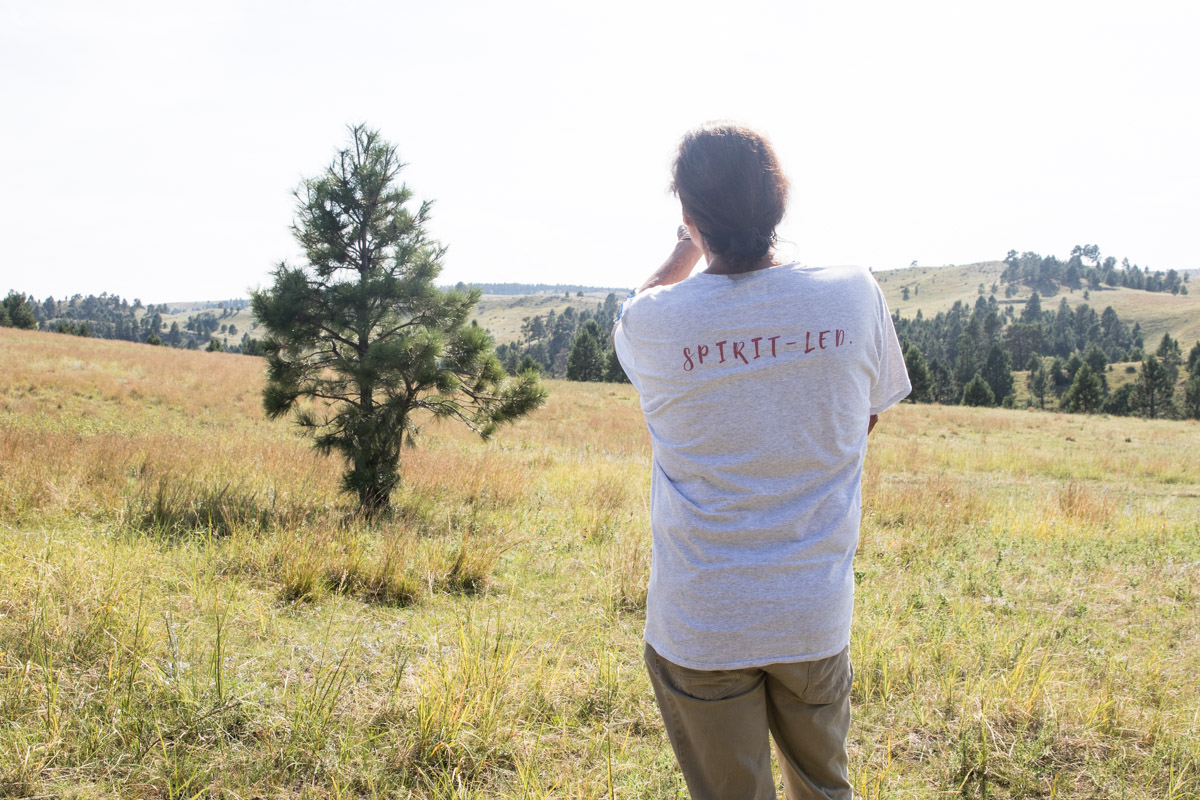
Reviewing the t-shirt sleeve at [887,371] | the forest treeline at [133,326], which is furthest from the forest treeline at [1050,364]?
the forest treeline at [133,326]

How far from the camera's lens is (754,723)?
1399mm

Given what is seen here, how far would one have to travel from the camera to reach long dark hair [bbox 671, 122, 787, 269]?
1399 mm

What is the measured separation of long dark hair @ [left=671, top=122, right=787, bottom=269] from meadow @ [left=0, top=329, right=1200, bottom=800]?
191 cm

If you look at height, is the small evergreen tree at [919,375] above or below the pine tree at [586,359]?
below

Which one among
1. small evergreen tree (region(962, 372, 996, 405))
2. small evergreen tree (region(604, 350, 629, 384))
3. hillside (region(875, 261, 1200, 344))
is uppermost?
hillside (region(875, 261, 1200, 344))

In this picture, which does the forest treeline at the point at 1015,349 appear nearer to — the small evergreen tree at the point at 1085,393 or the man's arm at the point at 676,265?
the small evergreen tree at the point at 1085,393

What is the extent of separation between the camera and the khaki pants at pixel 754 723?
1378mm

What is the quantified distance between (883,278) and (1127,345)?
88628 millimetres

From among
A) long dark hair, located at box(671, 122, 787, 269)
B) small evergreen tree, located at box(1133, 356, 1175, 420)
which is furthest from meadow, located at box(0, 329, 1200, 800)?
small evergreen tree, located at box(1133, 356, 1175, 420)

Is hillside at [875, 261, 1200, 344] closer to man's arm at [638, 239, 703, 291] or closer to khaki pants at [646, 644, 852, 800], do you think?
man's arm at [638, 239, 703, 291]

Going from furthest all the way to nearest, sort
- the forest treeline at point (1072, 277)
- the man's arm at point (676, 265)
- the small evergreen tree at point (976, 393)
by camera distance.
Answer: the forest treeline at point (1072, 277)
the small evergreen tree at point (976, 393)
the man's arm at point (676, 265)

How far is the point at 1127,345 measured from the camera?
10725 centimetres

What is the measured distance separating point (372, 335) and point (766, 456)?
6142 mm

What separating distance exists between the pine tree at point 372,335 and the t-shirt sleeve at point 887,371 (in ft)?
16.6
